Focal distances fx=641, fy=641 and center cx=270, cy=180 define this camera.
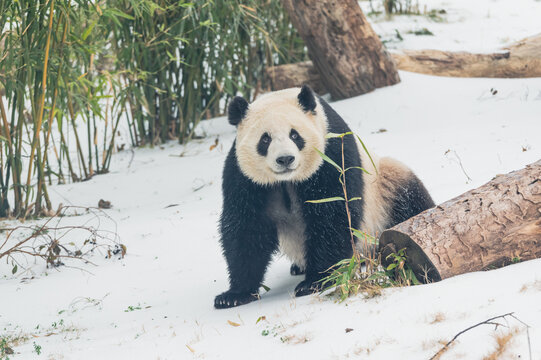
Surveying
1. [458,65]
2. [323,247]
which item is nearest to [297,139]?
[323,247]

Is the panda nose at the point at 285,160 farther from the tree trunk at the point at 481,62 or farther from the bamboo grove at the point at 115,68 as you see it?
the tree trunk at the point at 481,62

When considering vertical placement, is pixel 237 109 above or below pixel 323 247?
above

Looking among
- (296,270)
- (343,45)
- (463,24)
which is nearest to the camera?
(296,270)

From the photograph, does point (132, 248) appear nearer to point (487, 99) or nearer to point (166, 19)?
point (166, 19)

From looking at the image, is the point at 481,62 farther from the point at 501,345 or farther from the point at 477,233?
the point at 501,345

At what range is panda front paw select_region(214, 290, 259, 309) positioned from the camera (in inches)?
137

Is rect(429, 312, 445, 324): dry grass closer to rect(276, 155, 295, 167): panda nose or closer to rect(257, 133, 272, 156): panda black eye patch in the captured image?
rect(276, 155, 295, 167): panda nose

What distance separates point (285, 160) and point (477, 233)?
953mm

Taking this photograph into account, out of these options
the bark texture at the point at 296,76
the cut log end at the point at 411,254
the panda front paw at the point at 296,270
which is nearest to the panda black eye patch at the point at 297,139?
the cut log end at the point at 411,254

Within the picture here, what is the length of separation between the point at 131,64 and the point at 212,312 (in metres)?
4.06

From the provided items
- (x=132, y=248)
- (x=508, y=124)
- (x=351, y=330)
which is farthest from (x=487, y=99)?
(x=351, y=330)

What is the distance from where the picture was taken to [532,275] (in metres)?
2.54

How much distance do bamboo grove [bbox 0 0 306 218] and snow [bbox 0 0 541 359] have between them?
17.5 inches

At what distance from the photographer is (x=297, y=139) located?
326 cm
